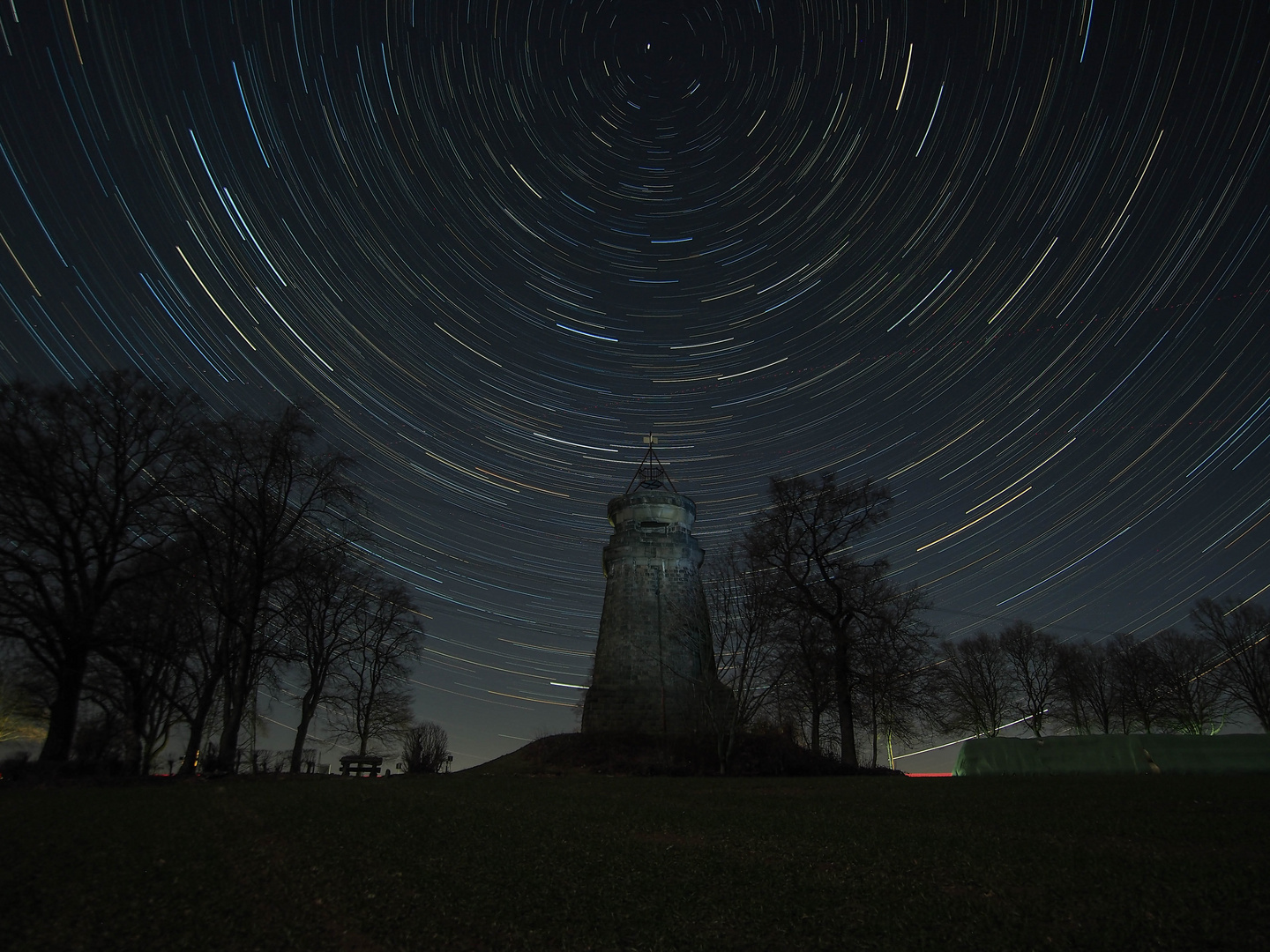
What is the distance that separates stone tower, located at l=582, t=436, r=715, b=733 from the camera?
3122cm

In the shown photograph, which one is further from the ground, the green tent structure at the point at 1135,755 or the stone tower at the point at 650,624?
the stone tower at the point at 650,624

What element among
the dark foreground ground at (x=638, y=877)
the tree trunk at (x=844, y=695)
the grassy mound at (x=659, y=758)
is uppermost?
the tree trunk at (x=844, y=695)

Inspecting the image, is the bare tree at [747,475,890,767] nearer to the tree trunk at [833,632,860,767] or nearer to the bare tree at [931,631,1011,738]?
the tree trunk at [833,632,860,767]

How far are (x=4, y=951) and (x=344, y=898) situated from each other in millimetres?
2039

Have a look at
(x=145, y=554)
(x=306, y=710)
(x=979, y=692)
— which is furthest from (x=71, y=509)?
(x=979, y=692)

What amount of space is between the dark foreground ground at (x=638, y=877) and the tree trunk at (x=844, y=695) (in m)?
15.6

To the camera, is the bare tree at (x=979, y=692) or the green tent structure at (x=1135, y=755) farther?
the bare tree at (x=979, y=692)

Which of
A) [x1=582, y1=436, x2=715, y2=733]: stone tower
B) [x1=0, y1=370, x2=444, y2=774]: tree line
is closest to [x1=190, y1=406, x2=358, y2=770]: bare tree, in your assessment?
[x1=0, y1=370, x2=444, y2=774]: tree line

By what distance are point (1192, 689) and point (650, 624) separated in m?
38.6

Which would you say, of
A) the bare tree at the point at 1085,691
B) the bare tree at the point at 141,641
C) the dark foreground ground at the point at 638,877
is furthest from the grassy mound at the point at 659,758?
the bare tree at the point at 1085,691

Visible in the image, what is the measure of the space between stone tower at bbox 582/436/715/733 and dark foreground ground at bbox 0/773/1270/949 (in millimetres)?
21221

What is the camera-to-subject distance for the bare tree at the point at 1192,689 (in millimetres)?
44406

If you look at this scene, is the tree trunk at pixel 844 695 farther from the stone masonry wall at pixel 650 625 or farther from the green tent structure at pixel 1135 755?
the stone masonry wall at pixel 650 625

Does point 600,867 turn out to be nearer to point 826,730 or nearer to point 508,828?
point 508,828
